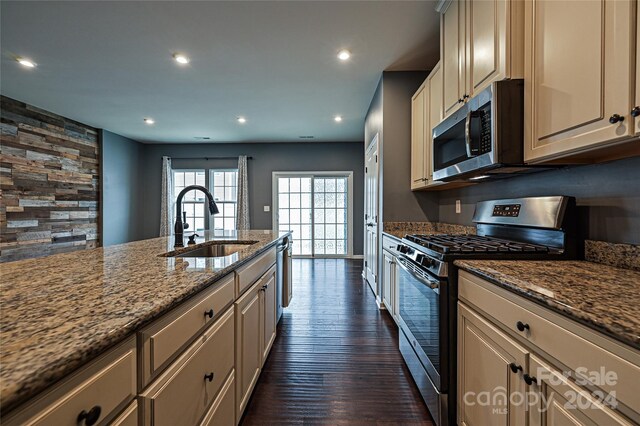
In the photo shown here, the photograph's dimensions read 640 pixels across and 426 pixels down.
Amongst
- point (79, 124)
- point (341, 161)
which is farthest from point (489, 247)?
point (79, 124)

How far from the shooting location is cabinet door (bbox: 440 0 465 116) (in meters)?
1.79

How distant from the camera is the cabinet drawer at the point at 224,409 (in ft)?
3.42

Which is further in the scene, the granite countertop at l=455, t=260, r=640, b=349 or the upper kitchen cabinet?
the upper kitchen cabinet

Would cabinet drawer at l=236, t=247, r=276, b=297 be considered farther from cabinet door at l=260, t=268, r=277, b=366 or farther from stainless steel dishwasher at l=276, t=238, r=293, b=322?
stainless steel dishwasher at l=276, t=238, r=293, b=322

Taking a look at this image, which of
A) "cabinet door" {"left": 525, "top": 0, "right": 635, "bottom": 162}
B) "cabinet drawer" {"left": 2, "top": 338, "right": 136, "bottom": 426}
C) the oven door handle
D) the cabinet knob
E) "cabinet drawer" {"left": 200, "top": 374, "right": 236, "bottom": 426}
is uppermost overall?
"cabinet door" {"left": 525, "top": 0, "right": 635, "bottom": 162}

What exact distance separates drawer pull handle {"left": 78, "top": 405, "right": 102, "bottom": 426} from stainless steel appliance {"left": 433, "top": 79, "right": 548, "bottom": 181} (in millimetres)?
1678

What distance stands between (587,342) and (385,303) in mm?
2311

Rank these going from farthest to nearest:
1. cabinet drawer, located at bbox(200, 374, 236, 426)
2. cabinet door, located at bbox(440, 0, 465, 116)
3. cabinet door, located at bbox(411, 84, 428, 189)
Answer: cabinet door, located at bbox(411, 84, 428, 189) → cabinet door, located at bbox(440, 0, 465, 116) → cabinet drawer, located at bbox(200, 374, 236, 426)

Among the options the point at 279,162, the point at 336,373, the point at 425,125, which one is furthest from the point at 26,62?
the point at 336,373

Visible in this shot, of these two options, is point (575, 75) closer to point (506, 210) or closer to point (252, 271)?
point (506, 210)

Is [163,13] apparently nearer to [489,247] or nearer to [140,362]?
[140,362]

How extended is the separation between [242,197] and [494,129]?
543 cm

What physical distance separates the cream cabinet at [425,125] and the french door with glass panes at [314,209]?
11.0 feet

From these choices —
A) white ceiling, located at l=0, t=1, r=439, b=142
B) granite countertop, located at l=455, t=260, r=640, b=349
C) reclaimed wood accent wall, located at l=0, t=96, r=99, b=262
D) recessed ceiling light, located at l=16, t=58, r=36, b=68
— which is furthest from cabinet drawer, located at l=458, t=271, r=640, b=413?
reclaimed wood accent wall, located at l=0, t=96, r=99, b=262
